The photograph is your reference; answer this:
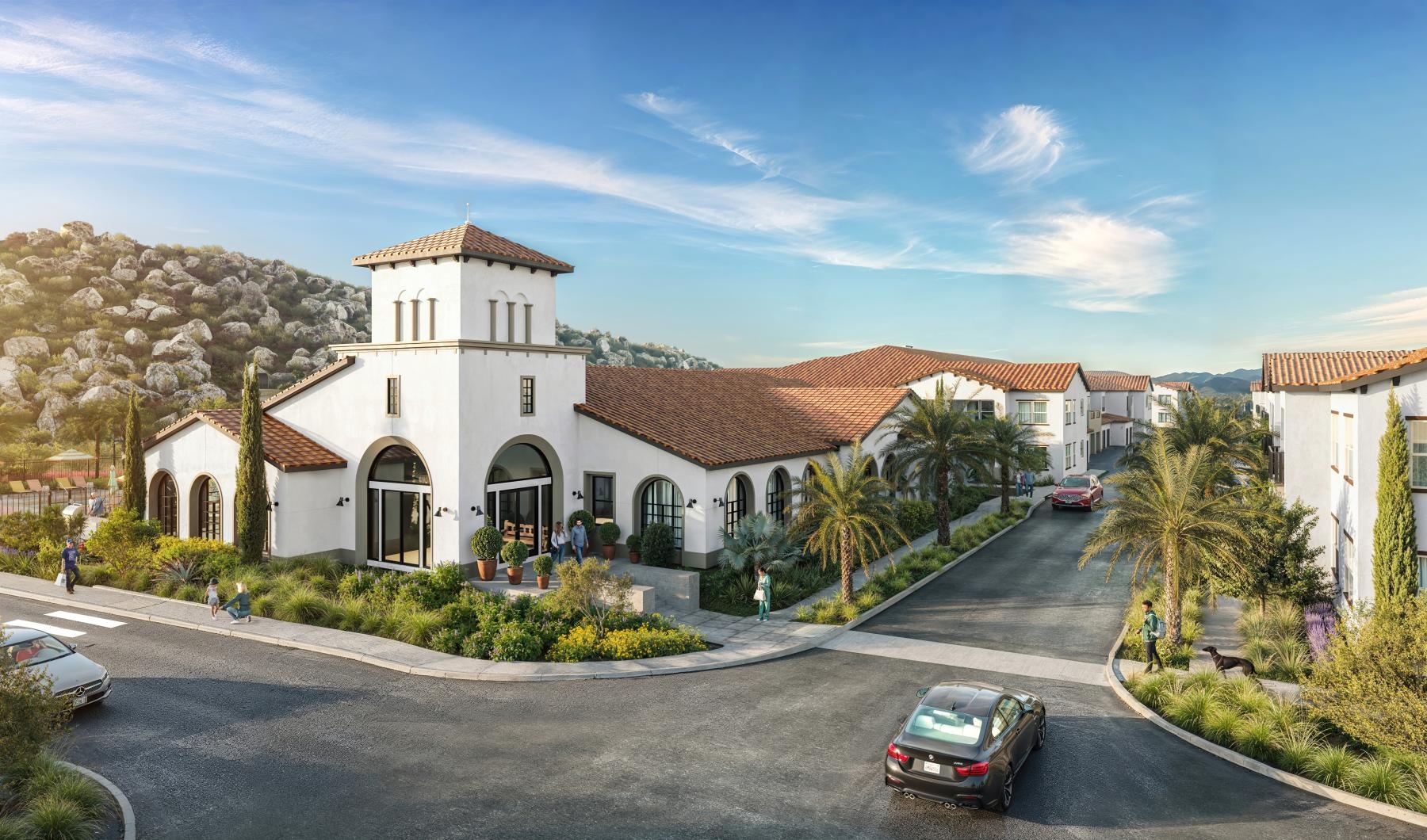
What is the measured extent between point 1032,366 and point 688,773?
47852mm

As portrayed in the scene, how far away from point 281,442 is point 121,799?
16648 mm

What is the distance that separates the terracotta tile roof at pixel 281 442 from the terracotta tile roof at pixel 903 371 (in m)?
27.8

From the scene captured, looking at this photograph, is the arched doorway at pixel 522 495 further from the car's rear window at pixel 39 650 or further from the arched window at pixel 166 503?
the arched window at pixel 166 503

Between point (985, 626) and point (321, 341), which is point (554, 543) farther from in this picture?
point (321, 341)

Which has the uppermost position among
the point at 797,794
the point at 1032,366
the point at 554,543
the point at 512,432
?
the point at 1032,366

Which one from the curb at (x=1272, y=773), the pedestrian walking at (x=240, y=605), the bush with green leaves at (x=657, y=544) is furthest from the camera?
the bush with green leaves at (x=657, y=544)

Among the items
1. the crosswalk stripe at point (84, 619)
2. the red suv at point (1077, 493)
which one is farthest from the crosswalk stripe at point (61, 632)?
the red suv at point (1077, 493)

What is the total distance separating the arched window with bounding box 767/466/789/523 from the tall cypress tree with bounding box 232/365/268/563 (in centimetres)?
1698

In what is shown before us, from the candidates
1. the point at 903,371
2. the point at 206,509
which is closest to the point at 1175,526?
the point at 206,509

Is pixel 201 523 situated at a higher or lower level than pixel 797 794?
higher

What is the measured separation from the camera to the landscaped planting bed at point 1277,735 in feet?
38.3

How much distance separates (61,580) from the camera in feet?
81.8

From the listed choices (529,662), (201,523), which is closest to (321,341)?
(201,523)

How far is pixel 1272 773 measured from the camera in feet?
40.9
